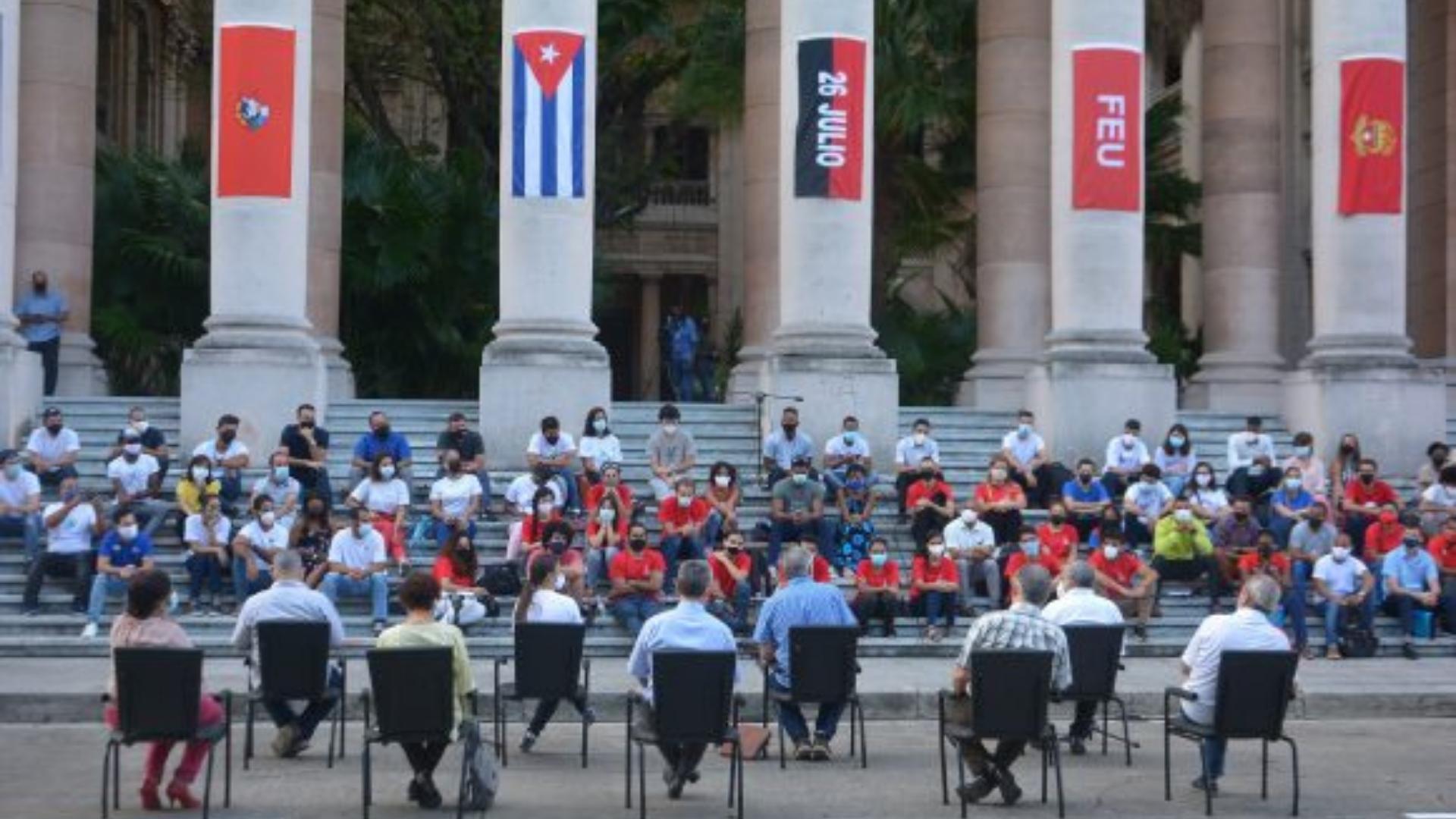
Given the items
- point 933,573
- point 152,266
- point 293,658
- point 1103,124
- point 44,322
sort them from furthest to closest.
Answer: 1. point 152,266
2. point 1103,124
3. point 44,322
4. point 933,573
5. point 293,658

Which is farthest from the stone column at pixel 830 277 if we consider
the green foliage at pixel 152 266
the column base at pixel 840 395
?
the green foliage at pixel 152 266

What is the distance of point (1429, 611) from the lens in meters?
24.2

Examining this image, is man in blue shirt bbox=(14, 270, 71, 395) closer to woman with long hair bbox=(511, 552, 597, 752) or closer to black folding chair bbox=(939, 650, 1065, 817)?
woman with long hair bbox=(511, 552, 597, 752)

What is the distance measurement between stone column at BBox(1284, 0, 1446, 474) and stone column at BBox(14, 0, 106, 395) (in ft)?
55.1

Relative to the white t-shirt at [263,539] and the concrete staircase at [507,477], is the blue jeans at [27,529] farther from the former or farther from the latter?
the white t-shirt at [263,539]

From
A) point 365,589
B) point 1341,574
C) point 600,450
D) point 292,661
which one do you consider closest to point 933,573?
point 1341,574

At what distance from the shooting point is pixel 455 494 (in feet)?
79.8

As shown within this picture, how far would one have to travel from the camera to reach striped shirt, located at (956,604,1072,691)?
14.4 m

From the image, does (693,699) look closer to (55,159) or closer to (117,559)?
(117,559)

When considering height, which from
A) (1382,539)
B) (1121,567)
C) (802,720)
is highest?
(1382,539)

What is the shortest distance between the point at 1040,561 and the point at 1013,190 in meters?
11.2

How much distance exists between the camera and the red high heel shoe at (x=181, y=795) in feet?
45.9

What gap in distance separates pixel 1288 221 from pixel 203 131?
20.0m

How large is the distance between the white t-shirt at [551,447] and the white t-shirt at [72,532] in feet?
16.8
